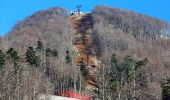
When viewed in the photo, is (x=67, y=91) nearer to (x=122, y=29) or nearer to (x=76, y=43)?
(x=76, y=43)

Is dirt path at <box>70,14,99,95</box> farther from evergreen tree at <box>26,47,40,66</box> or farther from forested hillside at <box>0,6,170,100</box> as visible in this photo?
evergreen tree at <box>26,47,40,66</box>

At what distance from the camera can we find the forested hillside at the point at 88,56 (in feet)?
276

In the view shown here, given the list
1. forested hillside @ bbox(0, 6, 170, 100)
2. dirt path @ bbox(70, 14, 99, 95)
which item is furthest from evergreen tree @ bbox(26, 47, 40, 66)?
dirt path @ bbox(70, 14, 99, 95)

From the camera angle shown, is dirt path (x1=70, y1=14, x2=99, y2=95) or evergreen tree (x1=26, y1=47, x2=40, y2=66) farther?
dirt path (x1=70, y1=14, x2=99, y2=95)

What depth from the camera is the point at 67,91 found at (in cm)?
10144

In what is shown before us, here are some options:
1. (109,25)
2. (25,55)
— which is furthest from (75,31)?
(25,55)

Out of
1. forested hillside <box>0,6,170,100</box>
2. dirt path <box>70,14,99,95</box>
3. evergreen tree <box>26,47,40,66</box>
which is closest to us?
forested hillside <box>0,6,170,100</box>

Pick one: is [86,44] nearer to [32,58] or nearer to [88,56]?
[88,56]

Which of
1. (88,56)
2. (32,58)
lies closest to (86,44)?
(88,56)

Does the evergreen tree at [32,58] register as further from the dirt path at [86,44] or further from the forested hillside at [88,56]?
the dirt path at [86,44]

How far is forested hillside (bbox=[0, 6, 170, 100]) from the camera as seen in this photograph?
84062 mm

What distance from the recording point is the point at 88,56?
149 m

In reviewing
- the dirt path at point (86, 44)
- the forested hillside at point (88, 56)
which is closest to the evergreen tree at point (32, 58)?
the forested hillside at point (88, 56)

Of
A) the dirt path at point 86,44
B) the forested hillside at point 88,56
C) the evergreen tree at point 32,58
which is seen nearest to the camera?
the forested hillside at point 88,56
